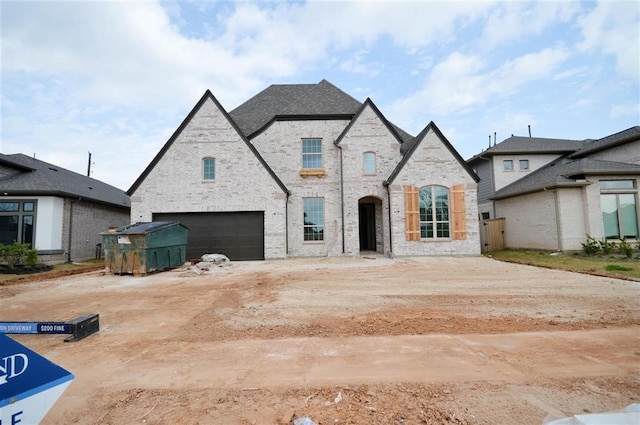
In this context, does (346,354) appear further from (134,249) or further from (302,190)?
(302,190)

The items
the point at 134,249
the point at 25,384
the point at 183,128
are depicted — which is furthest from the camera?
the point at 183,128

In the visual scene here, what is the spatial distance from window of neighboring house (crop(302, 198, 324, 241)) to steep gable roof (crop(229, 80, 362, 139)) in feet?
16.6

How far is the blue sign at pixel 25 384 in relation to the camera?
1.64m

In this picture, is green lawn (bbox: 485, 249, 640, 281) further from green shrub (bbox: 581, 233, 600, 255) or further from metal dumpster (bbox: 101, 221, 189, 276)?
metal dumpster (bbox: 101, 221, 189, 276)

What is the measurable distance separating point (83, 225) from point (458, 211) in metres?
20.2

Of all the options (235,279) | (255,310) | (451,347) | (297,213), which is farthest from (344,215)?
(451,347)

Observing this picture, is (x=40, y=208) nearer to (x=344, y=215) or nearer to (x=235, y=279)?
(x=235, y=279)

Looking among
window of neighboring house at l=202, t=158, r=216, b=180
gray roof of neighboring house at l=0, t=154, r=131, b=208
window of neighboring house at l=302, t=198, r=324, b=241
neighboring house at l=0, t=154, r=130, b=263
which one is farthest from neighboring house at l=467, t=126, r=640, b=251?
gray roof of neighboring house at l=0, t=154, r=131, b=208

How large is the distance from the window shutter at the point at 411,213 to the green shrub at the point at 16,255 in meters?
16.7

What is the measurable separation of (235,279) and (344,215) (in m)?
8.46

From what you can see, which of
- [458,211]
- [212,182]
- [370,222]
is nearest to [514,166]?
[458,211]

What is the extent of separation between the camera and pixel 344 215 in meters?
16.8

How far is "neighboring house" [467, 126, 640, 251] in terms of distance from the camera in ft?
50.7

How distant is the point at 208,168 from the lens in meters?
15.5
